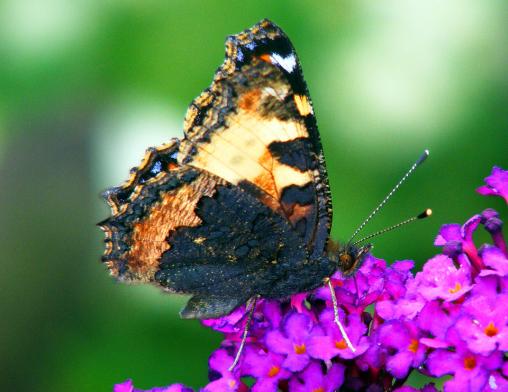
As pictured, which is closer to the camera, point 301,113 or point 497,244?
point 497,244

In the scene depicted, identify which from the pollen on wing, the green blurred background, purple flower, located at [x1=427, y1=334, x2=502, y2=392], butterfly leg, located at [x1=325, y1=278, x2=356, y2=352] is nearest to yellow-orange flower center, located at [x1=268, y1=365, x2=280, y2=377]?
butterfly leg, located at [x1=325, y1=278, x2=356, y2=352]

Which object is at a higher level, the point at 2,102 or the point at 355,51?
the point at 355,51

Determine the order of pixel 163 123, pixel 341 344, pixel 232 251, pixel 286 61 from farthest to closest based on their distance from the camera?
1. pixel 163 123
2. pixel 232 251
3. pixel 286 61
4. pixel 341 344

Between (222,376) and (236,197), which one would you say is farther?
(236,197)

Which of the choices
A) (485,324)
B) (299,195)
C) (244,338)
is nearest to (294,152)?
(299,195)

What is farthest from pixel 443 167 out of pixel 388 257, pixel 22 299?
pixel 22 299

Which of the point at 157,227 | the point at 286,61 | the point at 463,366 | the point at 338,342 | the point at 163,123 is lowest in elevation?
the point at 163,123

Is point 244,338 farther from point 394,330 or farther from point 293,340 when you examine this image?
point 394,330

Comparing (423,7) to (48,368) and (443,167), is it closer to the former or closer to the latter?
(443,167)
